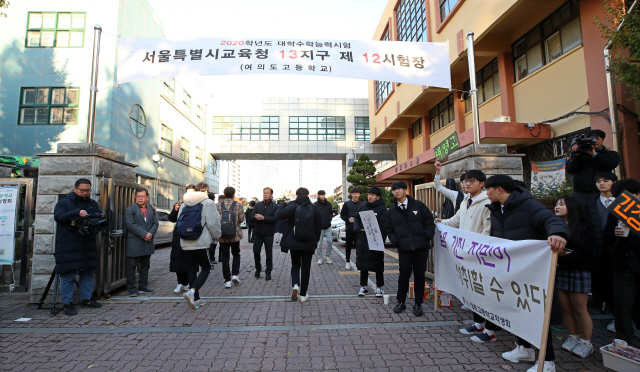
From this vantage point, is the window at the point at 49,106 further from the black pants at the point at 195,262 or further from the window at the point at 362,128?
the window at the point at 362,128

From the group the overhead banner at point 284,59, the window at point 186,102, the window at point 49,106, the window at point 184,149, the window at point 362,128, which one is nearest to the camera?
the overhead banner at point 284,59

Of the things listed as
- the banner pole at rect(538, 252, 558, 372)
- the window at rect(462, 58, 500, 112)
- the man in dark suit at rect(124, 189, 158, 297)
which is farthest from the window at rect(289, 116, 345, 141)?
the banner pole at rect(538, 252, 558, 372)

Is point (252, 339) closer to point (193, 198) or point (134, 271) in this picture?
point (193, 198)

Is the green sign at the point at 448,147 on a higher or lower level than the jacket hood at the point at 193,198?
higher

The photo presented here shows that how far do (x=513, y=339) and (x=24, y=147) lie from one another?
73.0 ft

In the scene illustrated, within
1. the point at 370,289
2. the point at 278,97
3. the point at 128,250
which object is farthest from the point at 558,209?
the point at 278,97

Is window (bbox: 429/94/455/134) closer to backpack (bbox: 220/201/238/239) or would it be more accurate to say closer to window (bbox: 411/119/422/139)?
window (bbox: 411/119/422/139)

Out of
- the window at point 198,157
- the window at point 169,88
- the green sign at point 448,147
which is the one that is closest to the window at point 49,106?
the window at point 169,88

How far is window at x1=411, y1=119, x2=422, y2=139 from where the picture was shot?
22.5m

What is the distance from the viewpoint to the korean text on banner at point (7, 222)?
5938 mm

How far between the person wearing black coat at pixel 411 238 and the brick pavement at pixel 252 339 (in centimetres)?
36

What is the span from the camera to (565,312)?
11.9ft

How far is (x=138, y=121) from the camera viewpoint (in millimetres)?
19422

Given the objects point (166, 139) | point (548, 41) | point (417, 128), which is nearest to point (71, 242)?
point (548, 41)
